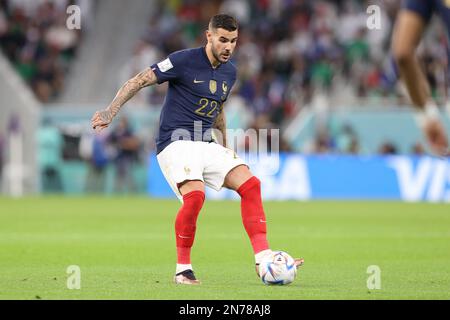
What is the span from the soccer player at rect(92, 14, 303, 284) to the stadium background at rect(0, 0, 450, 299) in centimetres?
1187

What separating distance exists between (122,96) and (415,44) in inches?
155

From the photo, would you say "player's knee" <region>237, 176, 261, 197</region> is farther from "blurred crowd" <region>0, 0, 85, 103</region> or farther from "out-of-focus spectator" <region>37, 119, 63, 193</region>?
"blurred crowd" <region>0, 0, 85, 103</region>

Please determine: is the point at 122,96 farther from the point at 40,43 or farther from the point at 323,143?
the point at 40,43

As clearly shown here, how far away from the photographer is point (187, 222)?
9516mm

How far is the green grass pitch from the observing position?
29.0 ft

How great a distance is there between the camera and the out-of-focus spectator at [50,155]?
2883 centimetres

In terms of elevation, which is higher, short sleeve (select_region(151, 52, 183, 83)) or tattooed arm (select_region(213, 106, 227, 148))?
short sleeve (select_region(151, 52, 183, 83))

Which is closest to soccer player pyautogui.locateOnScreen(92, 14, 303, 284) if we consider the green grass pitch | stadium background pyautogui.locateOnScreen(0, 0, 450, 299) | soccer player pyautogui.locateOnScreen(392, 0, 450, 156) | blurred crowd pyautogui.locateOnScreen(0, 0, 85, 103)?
the green grass pitch

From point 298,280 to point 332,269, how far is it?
Result: 1184 mm

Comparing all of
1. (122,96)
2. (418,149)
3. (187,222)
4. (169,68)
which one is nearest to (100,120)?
(122,96)

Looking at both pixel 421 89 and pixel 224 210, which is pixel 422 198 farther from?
pixel 421 89

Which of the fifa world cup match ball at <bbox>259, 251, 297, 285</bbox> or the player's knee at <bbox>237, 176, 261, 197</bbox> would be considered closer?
the fifa world cup match ball at <bbox>259, 251, 297, 285</bbox>

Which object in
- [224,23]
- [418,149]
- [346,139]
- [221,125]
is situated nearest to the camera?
[224,23]

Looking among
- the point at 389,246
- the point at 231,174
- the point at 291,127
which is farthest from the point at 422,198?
the point at 231,174
